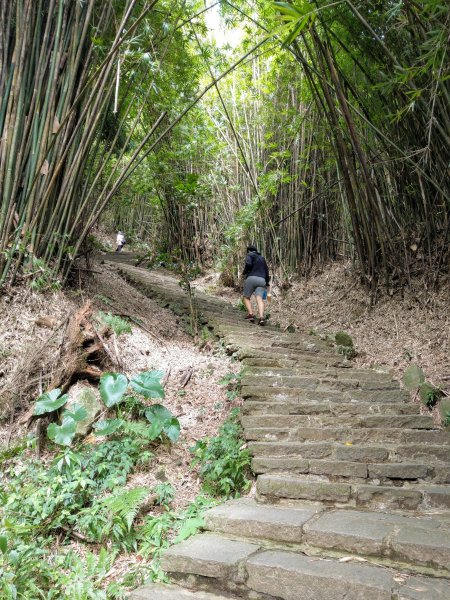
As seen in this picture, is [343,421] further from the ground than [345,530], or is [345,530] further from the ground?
[343,421]

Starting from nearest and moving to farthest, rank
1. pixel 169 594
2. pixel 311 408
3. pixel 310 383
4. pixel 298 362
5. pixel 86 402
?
pixel 169 594, pixel 86 402, pixel 311 408, pixel 310 383, pixel 298 362

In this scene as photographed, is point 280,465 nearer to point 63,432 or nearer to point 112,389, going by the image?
point 112,389

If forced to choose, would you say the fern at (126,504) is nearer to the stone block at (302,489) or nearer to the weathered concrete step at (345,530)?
the weathered concrete step at (345,530)

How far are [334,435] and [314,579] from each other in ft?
4.45

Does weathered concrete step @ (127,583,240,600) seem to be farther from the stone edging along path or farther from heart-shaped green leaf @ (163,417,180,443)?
heart-shaped green leaf @ (163,417,180,443)

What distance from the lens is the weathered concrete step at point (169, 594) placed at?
1.87 meters

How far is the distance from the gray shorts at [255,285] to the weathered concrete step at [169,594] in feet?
14.4

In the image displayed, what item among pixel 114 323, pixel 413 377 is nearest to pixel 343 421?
pixel 413 377

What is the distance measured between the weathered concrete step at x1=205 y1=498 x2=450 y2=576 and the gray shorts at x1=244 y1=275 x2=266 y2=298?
3.81 m

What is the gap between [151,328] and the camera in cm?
475

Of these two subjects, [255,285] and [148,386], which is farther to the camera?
[255,285]

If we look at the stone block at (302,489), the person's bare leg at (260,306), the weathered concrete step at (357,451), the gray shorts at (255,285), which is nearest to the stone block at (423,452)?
the weathered concrete step at (357,451)

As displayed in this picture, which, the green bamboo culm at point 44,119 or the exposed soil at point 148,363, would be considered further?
the green bamboo culm at point 44,119

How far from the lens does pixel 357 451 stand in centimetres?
280
